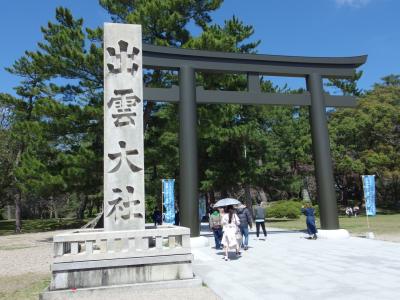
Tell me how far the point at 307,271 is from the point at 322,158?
24.2 feet

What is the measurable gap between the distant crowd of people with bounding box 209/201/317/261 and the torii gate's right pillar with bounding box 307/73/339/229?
0.72 m

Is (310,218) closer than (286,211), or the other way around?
(310,218)

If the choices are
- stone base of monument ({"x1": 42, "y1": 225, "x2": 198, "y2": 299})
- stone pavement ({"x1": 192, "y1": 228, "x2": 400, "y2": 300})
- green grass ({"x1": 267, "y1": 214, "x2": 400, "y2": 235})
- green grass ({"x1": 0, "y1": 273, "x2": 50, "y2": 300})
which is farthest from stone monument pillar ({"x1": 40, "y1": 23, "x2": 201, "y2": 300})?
green grass ({"x1": 267, "y1": 214, "x2": 400, "y2": 235})

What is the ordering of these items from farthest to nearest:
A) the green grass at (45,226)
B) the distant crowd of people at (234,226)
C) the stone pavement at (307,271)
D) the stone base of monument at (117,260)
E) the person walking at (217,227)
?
the green grass at (45,226)
the person walking at (217,227)
the distant crowd of people at (234,226)
the stone base of monument at (117,260)
the stone pavement at (307,271)

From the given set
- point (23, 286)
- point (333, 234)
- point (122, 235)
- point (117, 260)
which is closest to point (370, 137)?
point (333, 234)

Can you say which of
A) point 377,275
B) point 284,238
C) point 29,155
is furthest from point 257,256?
point 29,155

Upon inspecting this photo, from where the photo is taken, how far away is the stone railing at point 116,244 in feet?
22.8

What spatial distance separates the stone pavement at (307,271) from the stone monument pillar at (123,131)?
7.50ft

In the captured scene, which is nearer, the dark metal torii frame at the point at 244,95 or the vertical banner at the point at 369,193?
the dark metal torii frame at the point at 244,95

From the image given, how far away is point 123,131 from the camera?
8.66 meters

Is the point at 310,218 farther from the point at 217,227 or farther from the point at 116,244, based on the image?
the point at 116,244

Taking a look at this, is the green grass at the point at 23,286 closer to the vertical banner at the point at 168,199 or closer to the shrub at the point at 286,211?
the vertical banner at the point at 168,199

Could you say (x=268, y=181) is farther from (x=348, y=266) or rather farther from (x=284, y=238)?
(x=348, y=266)

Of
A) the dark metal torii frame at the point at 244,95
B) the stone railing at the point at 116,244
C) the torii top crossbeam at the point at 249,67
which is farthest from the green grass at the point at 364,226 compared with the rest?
the stone railing at the point at 116,244
